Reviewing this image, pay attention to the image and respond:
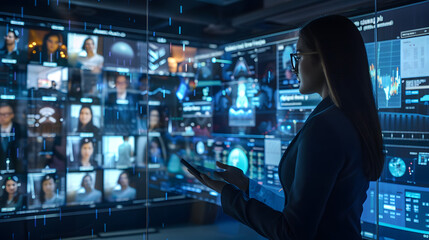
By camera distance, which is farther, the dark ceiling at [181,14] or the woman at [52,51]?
the woman at [52,51]

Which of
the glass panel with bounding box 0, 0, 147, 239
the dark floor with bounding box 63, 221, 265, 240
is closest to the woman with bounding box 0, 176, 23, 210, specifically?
the glass panel with bounding box 0, 0, 147, 239

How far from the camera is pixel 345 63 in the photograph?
846 millimetres

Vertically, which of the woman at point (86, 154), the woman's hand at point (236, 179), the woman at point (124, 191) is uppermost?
the woman's hand at point (236, 179)

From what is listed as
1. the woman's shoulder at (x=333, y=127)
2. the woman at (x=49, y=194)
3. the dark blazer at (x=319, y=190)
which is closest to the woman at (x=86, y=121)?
the woman at (x=49, y=194)

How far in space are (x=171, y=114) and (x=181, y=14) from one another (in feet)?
2.65

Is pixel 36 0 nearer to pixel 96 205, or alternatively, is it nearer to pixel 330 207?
pixel 96 205

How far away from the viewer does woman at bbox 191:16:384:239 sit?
0.76 m

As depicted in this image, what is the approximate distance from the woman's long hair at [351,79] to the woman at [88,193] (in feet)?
7.93

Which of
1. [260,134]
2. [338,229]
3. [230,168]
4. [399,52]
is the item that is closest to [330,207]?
[338,229]

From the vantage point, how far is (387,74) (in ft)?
5.64

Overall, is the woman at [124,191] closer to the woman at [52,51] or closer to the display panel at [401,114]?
→ the woman at [52,51]

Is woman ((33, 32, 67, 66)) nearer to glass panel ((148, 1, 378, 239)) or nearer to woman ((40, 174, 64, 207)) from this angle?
glass panel ((148, 1, 378, 239))

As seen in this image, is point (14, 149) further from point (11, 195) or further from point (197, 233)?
point (197, 233)

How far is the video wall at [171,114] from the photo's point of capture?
1.66 metres
